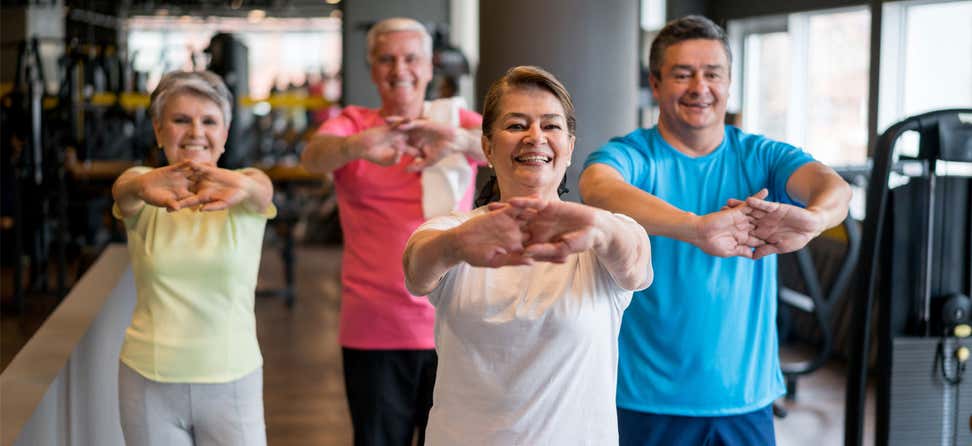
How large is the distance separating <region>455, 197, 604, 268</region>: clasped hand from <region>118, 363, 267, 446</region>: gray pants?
97 cm

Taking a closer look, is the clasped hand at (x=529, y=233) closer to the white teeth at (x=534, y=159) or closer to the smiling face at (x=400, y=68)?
the white teeth at (x=534, y=159)

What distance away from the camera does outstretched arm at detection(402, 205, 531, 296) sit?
154cm

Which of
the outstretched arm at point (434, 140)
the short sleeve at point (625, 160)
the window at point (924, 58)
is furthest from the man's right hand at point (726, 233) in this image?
the window at point (924, 58)

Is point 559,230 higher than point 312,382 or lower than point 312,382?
higher

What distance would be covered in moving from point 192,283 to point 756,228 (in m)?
1.13

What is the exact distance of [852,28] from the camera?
8258 mm

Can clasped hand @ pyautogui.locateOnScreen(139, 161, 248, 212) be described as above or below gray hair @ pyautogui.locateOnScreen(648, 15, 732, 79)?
below

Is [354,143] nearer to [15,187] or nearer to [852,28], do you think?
[15,187]

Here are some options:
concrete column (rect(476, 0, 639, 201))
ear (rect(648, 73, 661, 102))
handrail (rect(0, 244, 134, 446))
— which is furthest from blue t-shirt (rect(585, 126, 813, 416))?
concrete column (rect(476, 0, 639, 201))

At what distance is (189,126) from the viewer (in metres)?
2.39

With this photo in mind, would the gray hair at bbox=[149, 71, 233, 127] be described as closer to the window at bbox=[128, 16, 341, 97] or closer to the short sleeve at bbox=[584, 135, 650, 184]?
the short sleeve at bbox=[584, 135, 650, 184]

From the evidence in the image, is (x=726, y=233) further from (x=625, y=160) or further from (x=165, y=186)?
(x=165, y=186)

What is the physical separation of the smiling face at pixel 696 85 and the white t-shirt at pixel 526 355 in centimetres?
62

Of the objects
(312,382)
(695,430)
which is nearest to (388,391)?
(695,430)
